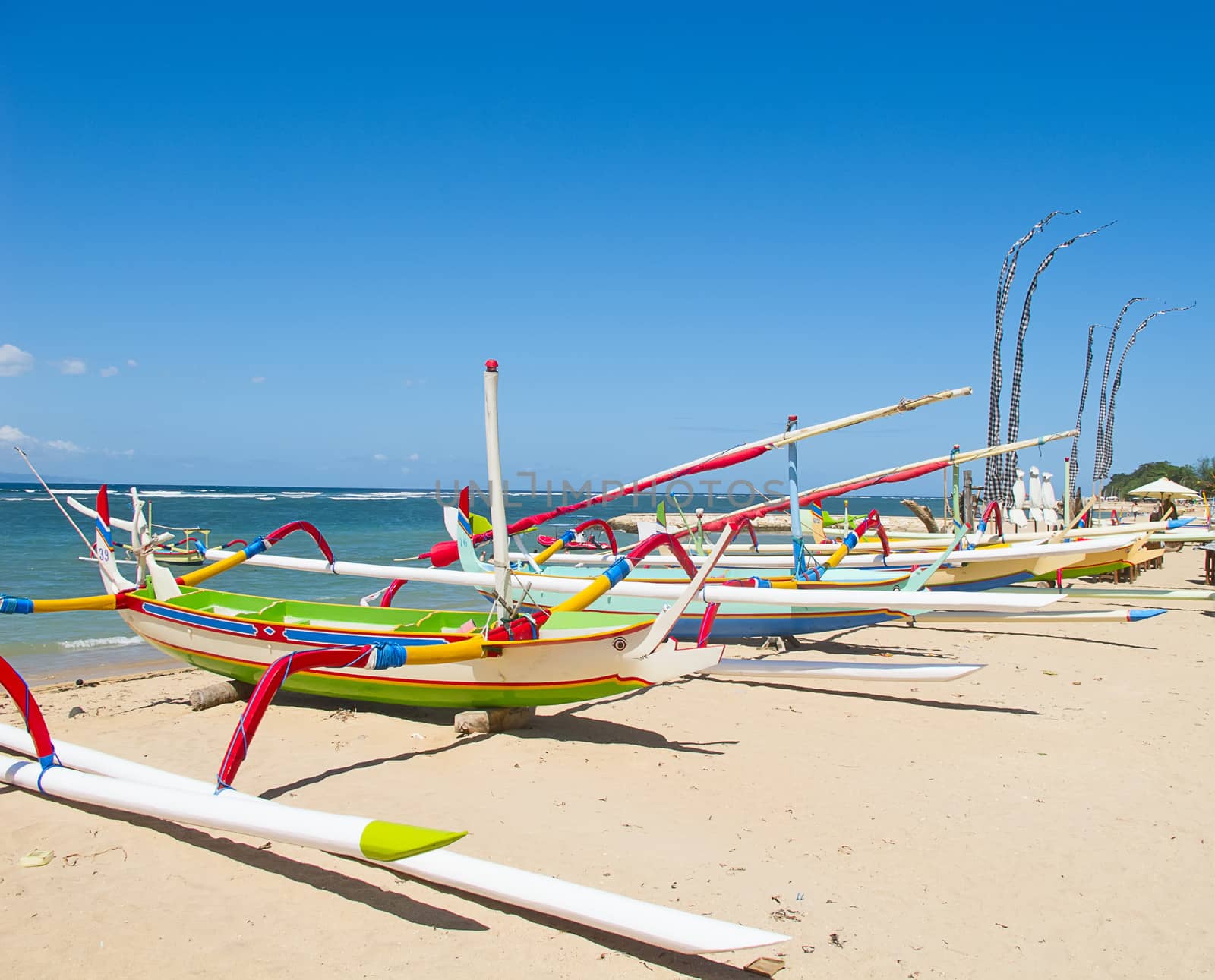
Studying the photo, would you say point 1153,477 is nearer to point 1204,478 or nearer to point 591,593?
point 1204,478

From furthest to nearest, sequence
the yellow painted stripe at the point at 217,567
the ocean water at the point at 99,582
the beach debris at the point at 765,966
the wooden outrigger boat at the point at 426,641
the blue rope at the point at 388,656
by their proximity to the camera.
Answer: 1. the ocean water at the point at 99,582
2. the yellow painted stripe at the point at 217,567
3. the wooden outrigger boat at the point at 426,641
4. the blue rope at the point at 388,656
5. the beach debris at the point at 765,966

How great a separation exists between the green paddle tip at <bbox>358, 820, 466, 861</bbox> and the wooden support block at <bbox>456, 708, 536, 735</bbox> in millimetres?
2676

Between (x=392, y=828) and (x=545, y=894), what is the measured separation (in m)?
0.75

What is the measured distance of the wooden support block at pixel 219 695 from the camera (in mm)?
7453

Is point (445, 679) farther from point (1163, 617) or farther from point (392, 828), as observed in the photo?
point (1163, 617)

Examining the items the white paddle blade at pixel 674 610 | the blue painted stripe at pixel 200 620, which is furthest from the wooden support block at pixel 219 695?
the white paddle blade at pixel 674 610

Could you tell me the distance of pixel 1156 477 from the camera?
2881 inches

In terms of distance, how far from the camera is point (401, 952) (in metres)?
3.38

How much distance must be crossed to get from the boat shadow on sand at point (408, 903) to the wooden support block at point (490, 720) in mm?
2111

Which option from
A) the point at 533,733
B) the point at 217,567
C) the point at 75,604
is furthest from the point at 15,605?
the point at 533,733

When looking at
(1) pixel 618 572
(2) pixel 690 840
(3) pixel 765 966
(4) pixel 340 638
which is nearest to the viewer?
Result: (3) pixel 765 966

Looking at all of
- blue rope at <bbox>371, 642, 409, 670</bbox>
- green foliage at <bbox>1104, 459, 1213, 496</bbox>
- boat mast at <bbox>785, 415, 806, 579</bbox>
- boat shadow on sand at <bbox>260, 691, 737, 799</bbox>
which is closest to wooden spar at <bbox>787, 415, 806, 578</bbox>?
boat mast at <bbox>785, 415, 806, 579</bbox>

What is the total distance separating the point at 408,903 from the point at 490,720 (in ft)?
8.55

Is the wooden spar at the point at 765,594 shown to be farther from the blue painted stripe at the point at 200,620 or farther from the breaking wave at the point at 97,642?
the breaking wave at the point at 97,642
